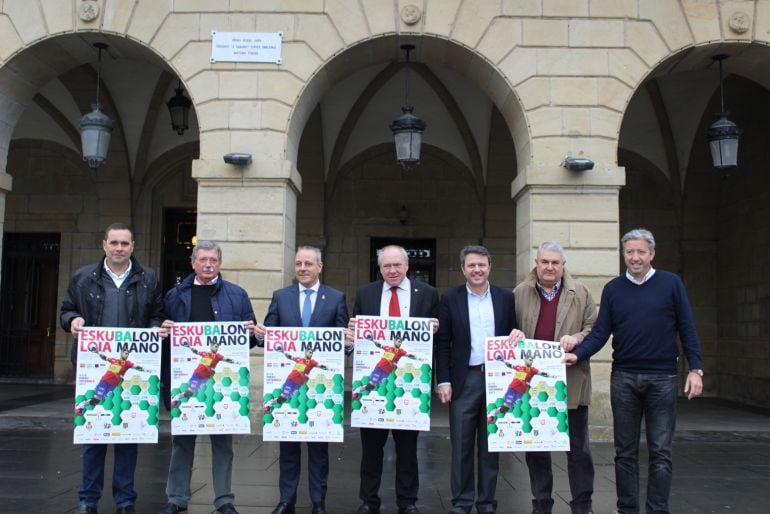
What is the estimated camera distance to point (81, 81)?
40.0 feet

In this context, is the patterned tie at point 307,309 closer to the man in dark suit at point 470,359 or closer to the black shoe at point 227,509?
the man in dark suit at point 470,359

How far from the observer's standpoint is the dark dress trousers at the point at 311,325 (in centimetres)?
476

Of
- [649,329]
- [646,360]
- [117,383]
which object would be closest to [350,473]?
[117,383]

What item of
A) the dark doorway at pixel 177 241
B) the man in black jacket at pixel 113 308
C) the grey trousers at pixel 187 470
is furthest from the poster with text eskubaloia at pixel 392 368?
the dark doorway at pixel 177 241

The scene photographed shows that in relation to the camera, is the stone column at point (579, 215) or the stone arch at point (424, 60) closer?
the stone column at point (579, 215)

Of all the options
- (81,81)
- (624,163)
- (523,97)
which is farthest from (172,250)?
→ (624,163)

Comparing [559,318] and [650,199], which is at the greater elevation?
[650,199]

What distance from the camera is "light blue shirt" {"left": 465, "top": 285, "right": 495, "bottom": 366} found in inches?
189

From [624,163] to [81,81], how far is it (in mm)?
10371

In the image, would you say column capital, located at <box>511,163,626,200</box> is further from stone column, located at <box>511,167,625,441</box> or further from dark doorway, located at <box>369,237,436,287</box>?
dark doorway, located at <box>369,237,436,287</box>

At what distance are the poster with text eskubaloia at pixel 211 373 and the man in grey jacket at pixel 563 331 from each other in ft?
6.65

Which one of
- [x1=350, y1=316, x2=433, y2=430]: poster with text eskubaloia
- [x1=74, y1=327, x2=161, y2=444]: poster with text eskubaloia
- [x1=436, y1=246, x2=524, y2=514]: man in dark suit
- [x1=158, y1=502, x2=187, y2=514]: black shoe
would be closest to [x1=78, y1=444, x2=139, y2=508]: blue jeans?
[x1=74, y1=327, x2=161, y2=444]: poster with text eskubaloia

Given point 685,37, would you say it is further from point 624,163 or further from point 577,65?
point 624,163

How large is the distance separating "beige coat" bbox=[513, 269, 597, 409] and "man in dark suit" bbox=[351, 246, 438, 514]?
25.4 inches
